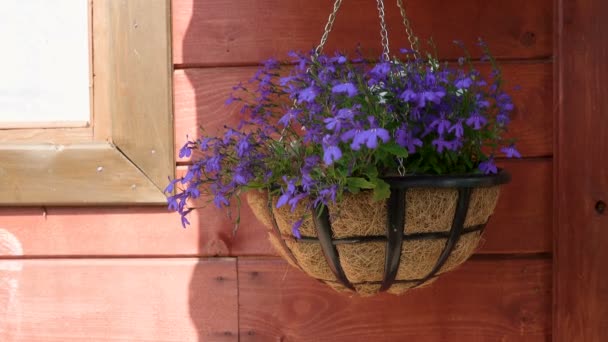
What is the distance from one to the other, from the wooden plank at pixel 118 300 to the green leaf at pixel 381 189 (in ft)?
2.01

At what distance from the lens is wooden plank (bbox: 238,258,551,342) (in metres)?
1.46

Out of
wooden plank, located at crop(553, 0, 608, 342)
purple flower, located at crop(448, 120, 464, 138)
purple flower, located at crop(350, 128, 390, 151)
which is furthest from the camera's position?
wooden plank, located at crop(553, 0, 608, 342)

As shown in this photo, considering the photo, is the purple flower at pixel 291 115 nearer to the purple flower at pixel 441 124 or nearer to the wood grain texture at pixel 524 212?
the purple flower at pixel 441 124

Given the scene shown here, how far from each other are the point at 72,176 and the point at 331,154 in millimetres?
785

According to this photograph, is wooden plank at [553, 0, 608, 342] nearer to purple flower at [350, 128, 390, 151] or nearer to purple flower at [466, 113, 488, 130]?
purple flower at [466, 113, 488, 130]

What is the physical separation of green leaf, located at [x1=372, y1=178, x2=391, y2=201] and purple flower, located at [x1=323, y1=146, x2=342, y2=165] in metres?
0.08

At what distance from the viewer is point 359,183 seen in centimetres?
97

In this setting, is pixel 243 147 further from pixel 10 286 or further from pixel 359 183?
pixel 10 286

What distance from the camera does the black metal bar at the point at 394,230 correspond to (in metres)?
1.00

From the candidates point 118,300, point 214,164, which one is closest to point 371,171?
point 214,164

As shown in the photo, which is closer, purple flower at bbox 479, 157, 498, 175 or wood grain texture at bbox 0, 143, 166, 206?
purple flower at bbox 479, 157, 498, 175

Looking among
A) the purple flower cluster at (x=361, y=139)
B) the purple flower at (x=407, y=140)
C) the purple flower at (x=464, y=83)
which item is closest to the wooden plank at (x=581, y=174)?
the purple flower cluster at (x=361, y=139)

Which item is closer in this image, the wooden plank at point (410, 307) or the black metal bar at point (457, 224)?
the black metal bar at point (457, 224)

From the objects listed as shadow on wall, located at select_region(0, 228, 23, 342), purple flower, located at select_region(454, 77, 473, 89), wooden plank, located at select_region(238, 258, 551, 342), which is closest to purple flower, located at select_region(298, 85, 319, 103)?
purple flower, located at select_region(454, 77, 473, 89)
